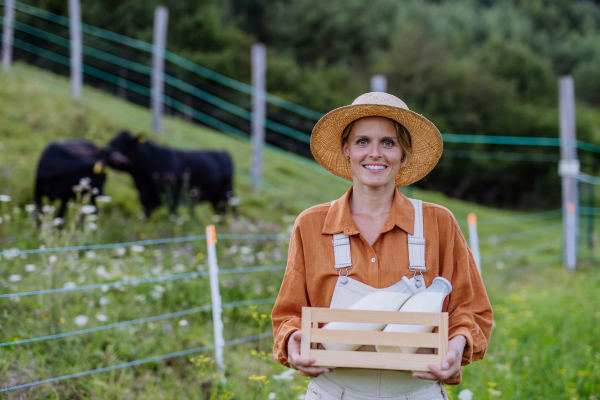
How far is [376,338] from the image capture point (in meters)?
1.28

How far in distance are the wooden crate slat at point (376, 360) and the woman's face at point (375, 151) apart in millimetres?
526

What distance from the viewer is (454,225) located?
1.53 metres

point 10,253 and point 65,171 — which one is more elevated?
point 65,171

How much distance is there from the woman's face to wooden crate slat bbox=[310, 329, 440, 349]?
480 mm

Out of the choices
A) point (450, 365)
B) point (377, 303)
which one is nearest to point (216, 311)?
point (377, 303)

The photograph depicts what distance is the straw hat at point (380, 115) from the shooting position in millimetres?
1542

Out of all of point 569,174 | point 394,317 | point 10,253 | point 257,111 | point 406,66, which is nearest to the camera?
point 394,317

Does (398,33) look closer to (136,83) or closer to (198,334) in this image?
(136,83)

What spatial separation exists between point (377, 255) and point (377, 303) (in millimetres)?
176

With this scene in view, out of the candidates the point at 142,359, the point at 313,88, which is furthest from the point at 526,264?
the point at 313,88

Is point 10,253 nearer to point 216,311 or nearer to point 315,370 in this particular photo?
point 216,311

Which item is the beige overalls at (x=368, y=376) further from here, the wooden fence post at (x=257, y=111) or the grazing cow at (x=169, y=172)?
the wooden fence post at (x=257, y=111)

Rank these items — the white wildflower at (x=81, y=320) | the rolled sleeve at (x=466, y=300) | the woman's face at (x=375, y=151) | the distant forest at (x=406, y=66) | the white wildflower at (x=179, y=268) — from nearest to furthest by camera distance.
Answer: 1. the rolled sleeve at (x=466, y=300)
2. the woman's face at (x=375, y=151)
3. the white wildflower at (x=81, y=320)
4. the white wildflower at (x=179, y=268)
5. the distant forest at (x=406, y=66)

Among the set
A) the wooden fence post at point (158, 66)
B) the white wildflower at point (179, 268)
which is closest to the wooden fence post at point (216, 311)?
the white wildflower at point (179, 268)
